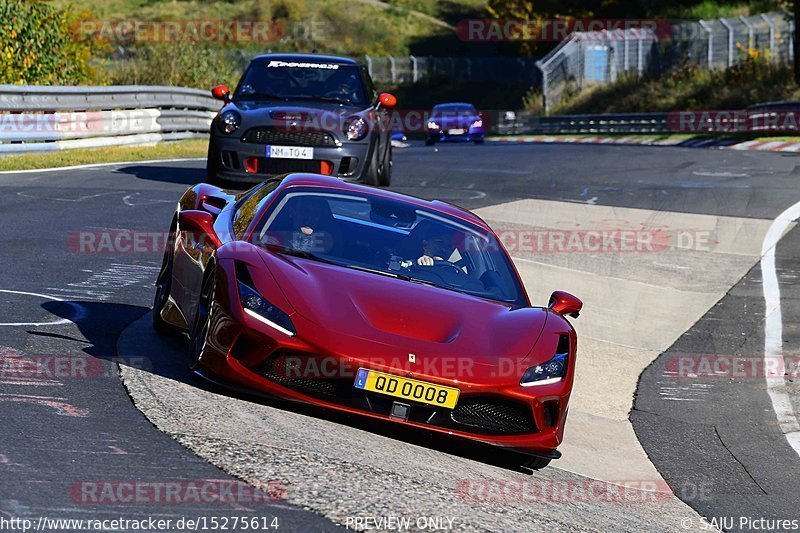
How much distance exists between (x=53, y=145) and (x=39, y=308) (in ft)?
42.9

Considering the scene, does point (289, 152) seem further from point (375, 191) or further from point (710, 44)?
point (710, 44)

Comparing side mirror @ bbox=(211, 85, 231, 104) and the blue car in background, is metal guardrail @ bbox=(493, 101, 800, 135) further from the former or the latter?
side mirror @ bbox=(211, 85, 231, 104)

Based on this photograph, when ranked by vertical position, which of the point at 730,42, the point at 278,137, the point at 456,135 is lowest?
the point at 456,135

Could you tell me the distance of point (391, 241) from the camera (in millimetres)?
7566

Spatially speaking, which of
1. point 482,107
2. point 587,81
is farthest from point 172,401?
point 482,107

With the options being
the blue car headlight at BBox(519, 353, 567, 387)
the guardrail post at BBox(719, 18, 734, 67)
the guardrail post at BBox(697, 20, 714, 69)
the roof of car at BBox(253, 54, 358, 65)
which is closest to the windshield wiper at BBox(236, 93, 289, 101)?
the roof of car at BBox(253, 54, 358, 65)

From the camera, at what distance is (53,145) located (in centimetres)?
2098

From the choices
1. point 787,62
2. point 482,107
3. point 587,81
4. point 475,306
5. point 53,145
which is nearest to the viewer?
point 475,306

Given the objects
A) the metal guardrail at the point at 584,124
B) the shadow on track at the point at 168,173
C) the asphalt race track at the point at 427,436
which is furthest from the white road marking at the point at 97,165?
the metal guardrail at the point at 584,124

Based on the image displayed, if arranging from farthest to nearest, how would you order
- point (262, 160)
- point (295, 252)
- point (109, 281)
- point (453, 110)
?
point (453, 110) → point (262, 160) → point (109, 281) → point (295, 252)

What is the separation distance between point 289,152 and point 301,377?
8569 millimetres

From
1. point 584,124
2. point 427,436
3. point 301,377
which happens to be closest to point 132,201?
point 427,436

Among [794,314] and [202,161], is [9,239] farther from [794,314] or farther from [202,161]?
[202,161]

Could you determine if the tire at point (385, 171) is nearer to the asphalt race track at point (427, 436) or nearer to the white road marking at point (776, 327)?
the asphalt race track at point (427, 436)
